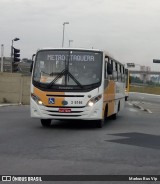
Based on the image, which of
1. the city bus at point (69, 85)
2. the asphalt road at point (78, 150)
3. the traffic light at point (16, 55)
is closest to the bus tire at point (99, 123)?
the city bus at point (69, 85)

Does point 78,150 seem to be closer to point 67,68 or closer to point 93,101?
point 93,101

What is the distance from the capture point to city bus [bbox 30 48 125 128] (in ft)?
51.9

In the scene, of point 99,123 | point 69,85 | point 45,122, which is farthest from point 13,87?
point 69,85

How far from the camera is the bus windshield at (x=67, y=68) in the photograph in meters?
16.0

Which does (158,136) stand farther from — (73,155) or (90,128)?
(73,155)

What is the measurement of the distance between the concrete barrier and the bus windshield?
16.5 m

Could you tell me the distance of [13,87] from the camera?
3309 centimetres

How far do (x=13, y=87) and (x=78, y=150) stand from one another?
22.6 m

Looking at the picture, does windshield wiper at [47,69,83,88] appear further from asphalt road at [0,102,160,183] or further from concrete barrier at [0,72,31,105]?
Result: concrete barrier at [0,72,31,105]

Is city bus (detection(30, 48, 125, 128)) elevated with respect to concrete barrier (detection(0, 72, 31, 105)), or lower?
elevated

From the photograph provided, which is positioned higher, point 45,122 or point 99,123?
point 99,123

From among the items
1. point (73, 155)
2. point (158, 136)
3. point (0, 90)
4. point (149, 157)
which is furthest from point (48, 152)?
point (0, 90)

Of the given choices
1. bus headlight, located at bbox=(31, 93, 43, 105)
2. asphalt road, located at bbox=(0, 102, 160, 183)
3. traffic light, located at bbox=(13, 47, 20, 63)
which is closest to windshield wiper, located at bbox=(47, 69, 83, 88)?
bus headlight, located at bbox=(31, 93, 43, 105)

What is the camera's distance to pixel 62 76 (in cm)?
1614
